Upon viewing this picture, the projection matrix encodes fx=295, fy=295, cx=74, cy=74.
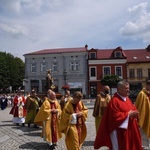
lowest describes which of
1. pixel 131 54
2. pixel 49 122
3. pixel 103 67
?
pixel 49 122

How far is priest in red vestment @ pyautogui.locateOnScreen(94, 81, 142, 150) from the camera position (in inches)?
203

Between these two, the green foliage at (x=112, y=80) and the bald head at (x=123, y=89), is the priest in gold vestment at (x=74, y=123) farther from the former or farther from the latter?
the green foliage at (x=112, y=80)

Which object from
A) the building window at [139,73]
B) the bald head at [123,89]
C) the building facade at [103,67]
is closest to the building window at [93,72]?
the building facade at [103,67]

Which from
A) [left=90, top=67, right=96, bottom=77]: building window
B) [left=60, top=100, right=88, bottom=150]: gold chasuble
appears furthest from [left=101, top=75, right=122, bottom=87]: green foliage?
[left=60, top=100, right=88, bottom=150]: gold chasuble

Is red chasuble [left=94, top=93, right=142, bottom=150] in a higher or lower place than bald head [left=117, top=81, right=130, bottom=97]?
lower

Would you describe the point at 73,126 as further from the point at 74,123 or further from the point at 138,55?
the point at 138,55

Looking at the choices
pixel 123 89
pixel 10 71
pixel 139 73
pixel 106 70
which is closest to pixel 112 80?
pixel 106 70

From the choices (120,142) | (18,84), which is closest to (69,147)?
(120,142)

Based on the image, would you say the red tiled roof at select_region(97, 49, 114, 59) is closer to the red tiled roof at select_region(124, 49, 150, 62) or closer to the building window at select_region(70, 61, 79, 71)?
the red tiled roof at select_region(124, 49, 150, 62)

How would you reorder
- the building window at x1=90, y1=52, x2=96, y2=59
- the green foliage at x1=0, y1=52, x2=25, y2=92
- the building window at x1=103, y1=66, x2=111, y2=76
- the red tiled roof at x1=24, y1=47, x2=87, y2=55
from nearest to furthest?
the building window at x1=103, y1=66, x2=111, y2=76 < the building window at x1=90, y1=52, x2=96, y2=59 < the red tiled roof at x1=24, y1=47, x2=87, y2=55 < the green foliage at x1=0, y1=52, x2=25, y2=92

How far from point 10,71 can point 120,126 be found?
222 feet

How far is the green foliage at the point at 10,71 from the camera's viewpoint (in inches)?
2628

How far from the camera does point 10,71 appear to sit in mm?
70688

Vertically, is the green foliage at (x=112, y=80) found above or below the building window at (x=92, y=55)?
below
